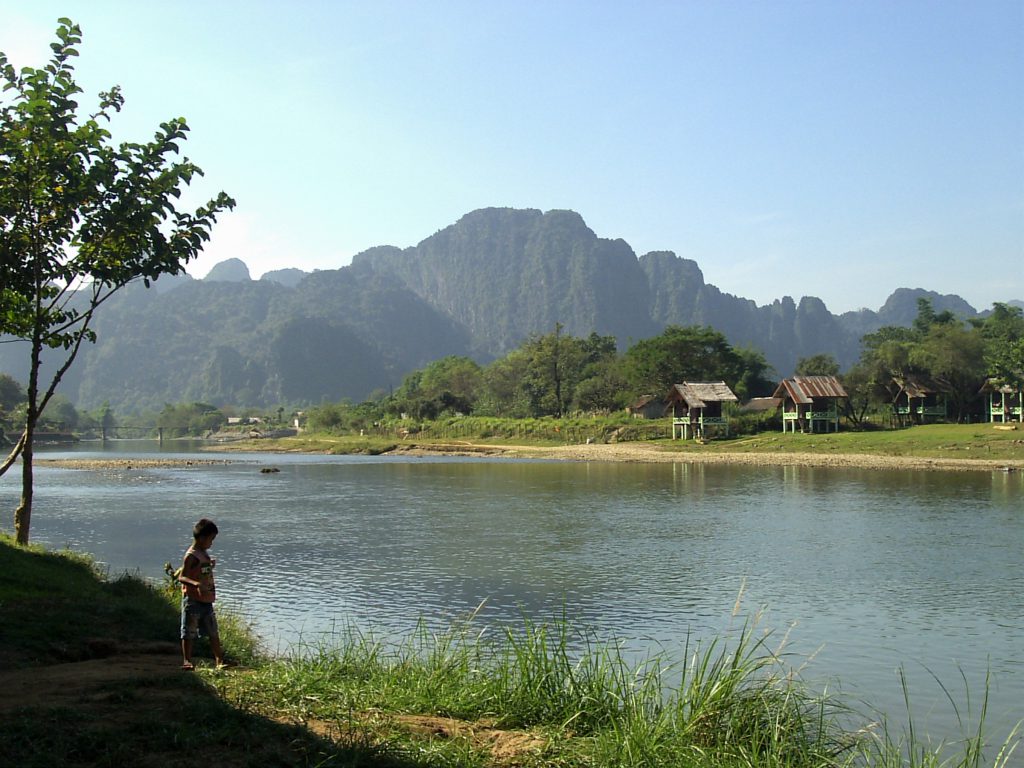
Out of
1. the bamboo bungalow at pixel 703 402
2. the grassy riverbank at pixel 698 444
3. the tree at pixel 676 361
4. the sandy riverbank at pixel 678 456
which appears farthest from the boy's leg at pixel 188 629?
the tree at pixel 676 361

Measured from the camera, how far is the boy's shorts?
908 cm

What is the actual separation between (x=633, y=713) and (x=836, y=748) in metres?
2.06

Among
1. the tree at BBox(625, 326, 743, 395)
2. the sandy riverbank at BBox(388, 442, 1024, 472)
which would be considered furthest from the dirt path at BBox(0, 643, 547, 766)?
the tree at BBox(625, 326, 743, 395)

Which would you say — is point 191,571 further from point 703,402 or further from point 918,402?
point 918,402

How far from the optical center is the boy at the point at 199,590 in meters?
9.12

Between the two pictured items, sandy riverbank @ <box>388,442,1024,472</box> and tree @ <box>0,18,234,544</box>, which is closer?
tree @ <box>0,18,234,544</box>

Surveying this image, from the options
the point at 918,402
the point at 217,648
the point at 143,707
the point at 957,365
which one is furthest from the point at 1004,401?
the point at 143,707

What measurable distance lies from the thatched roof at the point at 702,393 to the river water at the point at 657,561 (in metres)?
24.8

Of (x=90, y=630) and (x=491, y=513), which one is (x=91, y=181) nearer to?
(x=90, y=630)

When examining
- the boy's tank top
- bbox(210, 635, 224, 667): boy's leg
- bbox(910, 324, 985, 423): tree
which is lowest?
bbox(210, 635, 224, 667): boy's leg

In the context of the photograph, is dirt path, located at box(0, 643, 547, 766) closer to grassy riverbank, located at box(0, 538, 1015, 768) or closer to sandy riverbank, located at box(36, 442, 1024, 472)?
grassy riverbank, located at box(0, 538, 1015, 768)

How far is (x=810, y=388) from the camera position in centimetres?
6862

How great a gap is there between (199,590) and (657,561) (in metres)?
14.7

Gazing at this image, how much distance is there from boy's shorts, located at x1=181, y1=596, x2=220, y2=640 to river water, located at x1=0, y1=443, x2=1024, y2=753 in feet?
11.1
